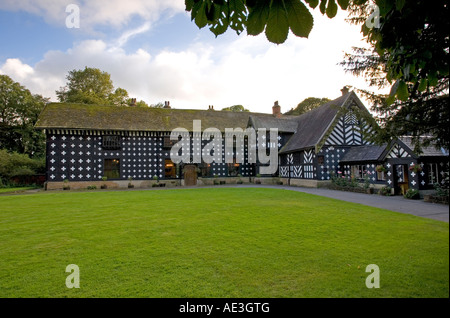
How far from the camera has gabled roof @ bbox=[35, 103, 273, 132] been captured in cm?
2218

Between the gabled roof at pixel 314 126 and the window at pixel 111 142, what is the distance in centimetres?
1609

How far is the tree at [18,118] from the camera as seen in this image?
104ft

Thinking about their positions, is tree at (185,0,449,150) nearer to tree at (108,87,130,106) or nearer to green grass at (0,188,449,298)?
green grass at (0,188,449,298)

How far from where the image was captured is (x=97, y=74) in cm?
3791

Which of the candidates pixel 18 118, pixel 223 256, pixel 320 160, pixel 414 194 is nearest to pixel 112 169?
pixel 320 160

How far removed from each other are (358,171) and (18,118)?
4055cm

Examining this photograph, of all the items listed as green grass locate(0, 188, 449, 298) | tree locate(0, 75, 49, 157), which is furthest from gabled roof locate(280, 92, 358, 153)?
tree locate(0, 75, 49, 157)

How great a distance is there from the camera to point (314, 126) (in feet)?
74.9

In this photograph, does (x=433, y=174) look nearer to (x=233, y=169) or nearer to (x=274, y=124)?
(x=274, y=124)

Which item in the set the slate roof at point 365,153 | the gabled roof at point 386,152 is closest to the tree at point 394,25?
the gabled roof at point 386,152

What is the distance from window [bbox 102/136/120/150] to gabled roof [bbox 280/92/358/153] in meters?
16.1

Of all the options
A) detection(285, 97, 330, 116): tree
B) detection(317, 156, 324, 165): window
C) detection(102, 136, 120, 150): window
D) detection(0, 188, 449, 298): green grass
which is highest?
detection(285, 97, 330, 116): tree

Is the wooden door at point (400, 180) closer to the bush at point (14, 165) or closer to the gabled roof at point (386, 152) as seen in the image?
the gabled roof at point (386, 152)
